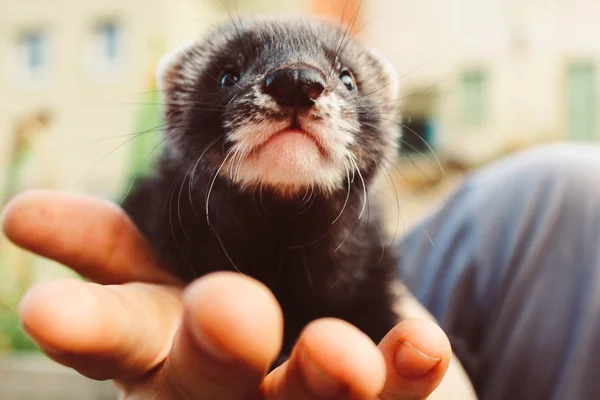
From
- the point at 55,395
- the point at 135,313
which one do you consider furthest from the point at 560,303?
the point at 55,395

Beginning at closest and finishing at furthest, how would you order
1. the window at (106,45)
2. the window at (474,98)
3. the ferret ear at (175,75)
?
the ferret ear at (175,75) < the window at (106,45) < the window at (474,98)

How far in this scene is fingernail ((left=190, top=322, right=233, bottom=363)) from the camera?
418 millimetres

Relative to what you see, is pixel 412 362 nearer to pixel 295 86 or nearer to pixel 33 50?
pixel 295 86

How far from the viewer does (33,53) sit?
3.41 metres

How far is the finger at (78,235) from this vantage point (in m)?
0.66

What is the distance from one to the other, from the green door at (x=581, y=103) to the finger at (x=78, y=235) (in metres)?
3.88

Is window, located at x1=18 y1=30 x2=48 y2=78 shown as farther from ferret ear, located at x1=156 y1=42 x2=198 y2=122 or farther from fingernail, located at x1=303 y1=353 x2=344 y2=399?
fingernail, located at x1=303 y1=353 x2=344 y2=399

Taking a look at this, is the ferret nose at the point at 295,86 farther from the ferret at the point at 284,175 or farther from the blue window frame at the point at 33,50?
the blue window frame at the point at 33,50

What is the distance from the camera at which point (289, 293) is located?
776mm

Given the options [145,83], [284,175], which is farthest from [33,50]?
[284,175]

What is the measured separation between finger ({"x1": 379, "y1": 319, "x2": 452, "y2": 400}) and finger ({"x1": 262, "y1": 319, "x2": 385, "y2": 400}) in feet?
0.16

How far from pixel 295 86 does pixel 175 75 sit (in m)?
0.45

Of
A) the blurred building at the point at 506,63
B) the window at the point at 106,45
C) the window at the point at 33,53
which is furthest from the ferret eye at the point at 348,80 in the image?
the window at the point at 33,53

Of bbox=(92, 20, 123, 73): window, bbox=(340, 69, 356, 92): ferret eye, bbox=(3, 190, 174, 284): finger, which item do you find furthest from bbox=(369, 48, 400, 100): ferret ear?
bbox=(92, 20, 123, 73): window
